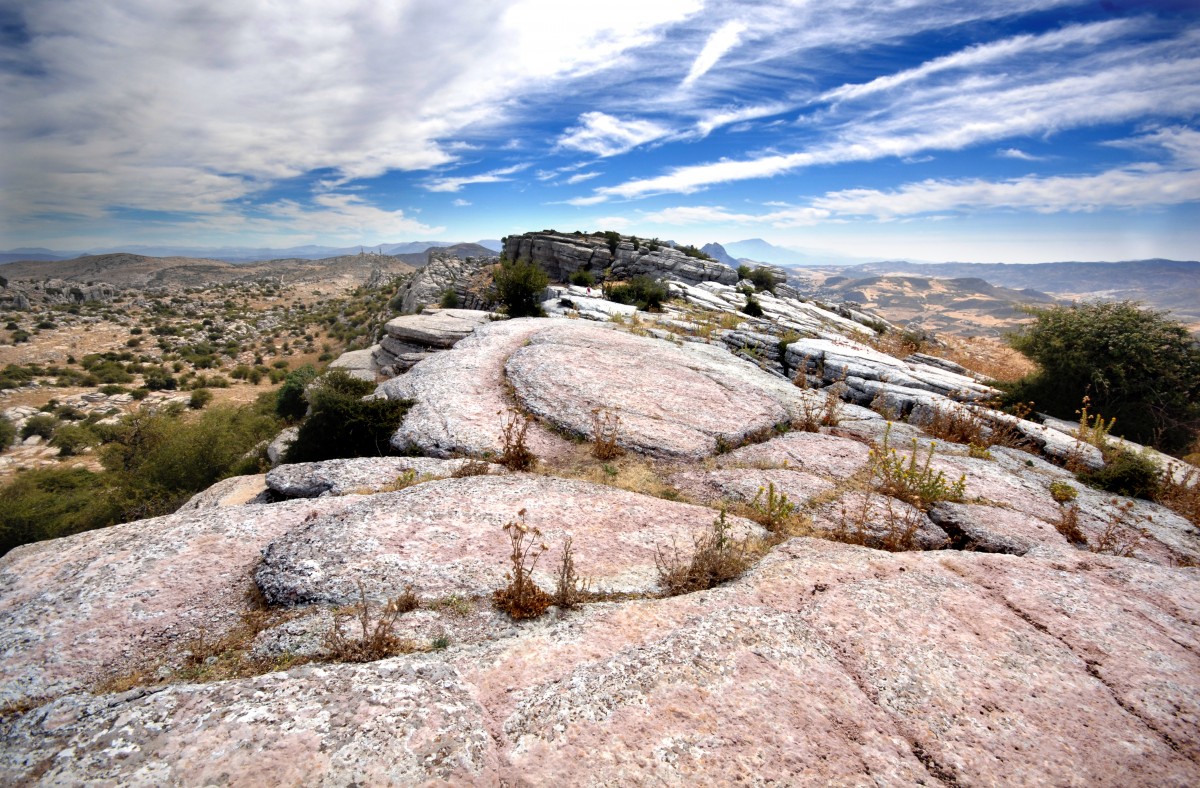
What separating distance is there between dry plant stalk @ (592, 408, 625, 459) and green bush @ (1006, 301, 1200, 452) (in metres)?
13.4

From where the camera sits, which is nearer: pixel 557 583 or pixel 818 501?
pixel 557 583

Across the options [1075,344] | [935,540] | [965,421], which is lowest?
Result: [935,540]

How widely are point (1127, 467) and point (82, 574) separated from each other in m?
14.9

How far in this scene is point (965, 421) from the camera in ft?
32.8

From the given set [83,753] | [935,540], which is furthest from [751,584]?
[83,753]

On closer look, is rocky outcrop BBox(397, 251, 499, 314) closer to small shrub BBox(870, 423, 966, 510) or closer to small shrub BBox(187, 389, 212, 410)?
small shrub BBox(187, 389, 212, 410)

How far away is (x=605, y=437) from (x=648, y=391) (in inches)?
90.5

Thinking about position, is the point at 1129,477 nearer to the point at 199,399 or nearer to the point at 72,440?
the point at 72,440

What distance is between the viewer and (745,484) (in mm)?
6957

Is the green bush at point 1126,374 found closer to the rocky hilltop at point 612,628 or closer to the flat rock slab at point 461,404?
the rocky hilltop at point 612,628

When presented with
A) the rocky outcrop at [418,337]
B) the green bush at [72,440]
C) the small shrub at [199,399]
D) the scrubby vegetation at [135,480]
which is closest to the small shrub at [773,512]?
the rocky outcrop at [418,337]

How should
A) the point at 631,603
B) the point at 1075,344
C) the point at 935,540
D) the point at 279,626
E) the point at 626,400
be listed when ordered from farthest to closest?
the point at 1075,344
the point at 626,400
the point at 935,540
the point at 631,603
the point at 279,626

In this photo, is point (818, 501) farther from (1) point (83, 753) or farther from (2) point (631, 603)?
(1) point (83, 753)

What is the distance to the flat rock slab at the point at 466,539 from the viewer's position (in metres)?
4.39
